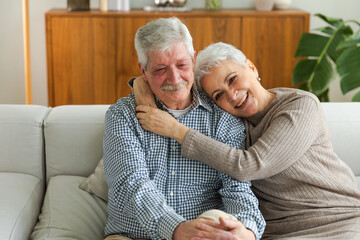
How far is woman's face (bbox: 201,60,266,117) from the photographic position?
6.83 feet

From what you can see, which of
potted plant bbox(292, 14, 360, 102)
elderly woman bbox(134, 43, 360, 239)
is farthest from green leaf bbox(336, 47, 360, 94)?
elderly woman bbox(134, 43, 360, 239)

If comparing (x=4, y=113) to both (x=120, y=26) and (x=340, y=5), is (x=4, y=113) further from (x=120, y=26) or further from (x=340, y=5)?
(x=340, y=5)

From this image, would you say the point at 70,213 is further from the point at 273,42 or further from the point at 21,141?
the point at 273,42

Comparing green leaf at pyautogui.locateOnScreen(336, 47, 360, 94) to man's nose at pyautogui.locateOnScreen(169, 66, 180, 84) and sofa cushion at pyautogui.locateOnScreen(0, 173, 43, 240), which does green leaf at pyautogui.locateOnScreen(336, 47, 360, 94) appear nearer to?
man's nose at pyautogui.locateOnScreen(169, 66, 180, 84)

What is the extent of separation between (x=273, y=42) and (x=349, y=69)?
0.97 meters

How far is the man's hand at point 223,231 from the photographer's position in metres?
1.73

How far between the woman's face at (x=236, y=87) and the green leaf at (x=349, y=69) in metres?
1.67

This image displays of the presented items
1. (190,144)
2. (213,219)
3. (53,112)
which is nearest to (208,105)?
(190,144)

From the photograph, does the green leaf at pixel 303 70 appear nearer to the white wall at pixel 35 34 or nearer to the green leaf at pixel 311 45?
the green leaf at pixel 311 45

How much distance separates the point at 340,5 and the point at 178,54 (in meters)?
3.29

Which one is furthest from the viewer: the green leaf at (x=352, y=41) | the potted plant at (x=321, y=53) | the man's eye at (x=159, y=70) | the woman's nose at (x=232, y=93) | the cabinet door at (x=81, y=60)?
the cabinet door at (x=81, y=60)

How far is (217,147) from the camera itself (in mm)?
1943

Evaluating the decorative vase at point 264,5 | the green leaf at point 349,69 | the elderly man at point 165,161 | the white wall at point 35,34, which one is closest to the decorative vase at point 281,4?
the decorative vase at point 264,5

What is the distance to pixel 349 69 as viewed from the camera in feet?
11.8
